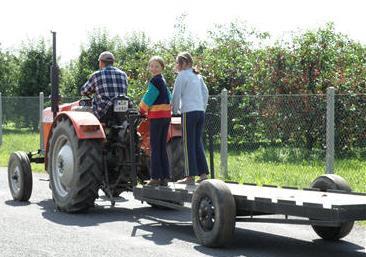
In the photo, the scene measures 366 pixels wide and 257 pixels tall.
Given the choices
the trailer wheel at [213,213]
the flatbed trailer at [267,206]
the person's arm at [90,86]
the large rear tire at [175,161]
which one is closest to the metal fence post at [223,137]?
the large rear tire at [175,161]

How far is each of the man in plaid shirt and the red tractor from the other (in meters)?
0.15

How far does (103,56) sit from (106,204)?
85.8 inches

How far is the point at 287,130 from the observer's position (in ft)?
44.3

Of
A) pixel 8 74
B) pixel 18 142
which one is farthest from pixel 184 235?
pixel 8 74

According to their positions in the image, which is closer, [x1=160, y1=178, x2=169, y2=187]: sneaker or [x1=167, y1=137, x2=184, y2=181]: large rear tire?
[x1=160, y1=178, x2=169, y2=187]: sneaker

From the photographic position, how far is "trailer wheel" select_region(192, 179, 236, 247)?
693 centimetres

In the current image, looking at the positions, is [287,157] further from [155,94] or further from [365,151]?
[155,94]

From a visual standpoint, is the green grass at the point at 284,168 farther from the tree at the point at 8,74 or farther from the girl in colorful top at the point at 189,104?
the tree at the point at 8,74

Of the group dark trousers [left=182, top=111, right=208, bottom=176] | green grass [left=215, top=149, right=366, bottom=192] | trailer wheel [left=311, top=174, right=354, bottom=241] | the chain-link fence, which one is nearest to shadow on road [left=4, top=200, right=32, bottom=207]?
dark trousers [left=182, top=111, right=208, bottom=176]

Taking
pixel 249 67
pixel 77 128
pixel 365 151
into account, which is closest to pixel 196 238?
pixel 77 128

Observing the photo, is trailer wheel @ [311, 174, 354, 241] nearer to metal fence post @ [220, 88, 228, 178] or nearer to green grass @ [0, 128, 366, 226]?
green grass @ [0, 128, 366, 226]

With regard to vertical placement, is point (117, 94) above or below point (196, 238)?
above

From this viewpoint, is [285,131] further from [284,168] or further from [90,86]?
[90,86]

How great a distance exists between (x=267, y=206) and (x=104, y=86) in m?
3.80
